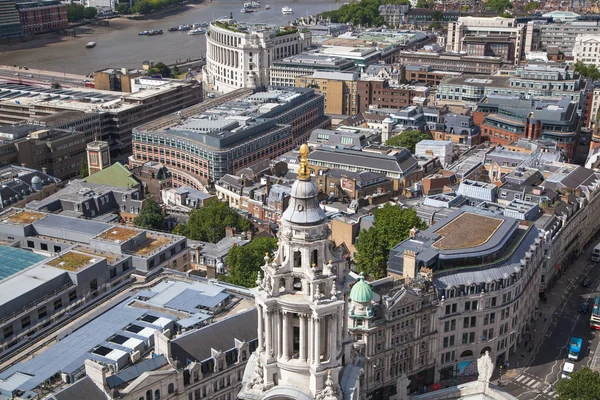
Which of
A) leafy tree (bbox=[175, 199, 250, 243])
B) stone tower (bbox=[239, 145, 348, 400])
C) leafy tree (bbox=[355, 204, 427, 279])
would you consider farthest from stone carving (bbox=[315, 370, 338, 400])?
leafy tree (bbox=[175, 199, 250, 243])

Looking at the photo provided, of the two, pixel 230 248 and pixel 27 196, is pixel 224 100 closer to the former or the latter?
pixel 27 196

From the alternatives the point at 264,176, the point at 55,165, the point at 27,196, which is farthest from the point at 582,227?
the point at 55,165

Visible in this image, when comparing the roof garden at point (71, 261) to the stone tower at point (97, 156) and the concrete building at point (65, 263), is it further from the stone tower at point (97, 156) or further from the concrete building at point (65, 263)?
the stone tower at point (97, 156)

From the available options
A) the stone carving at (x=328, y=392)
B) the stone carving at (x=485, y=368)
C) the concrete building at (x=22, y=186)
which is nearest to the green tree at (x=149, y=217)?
the concrete building at (x=22, y=186)

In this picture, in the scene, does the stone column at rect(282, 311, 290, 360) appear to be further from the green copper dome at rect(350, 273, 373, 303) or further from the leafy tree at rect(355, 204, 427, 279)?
the leafy tree at rect(355, 204, 427, 279)

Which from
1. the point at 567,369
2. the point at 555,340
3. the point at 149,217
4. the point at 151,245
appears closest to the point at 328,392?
the point at 567,369

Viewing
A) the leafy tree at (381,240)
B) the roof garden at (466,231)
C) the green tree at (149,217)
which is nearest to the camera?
the roof garden at (466,231)

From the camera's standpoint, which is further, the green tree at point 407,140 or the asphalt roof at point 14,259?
the green tree at point 407,140
